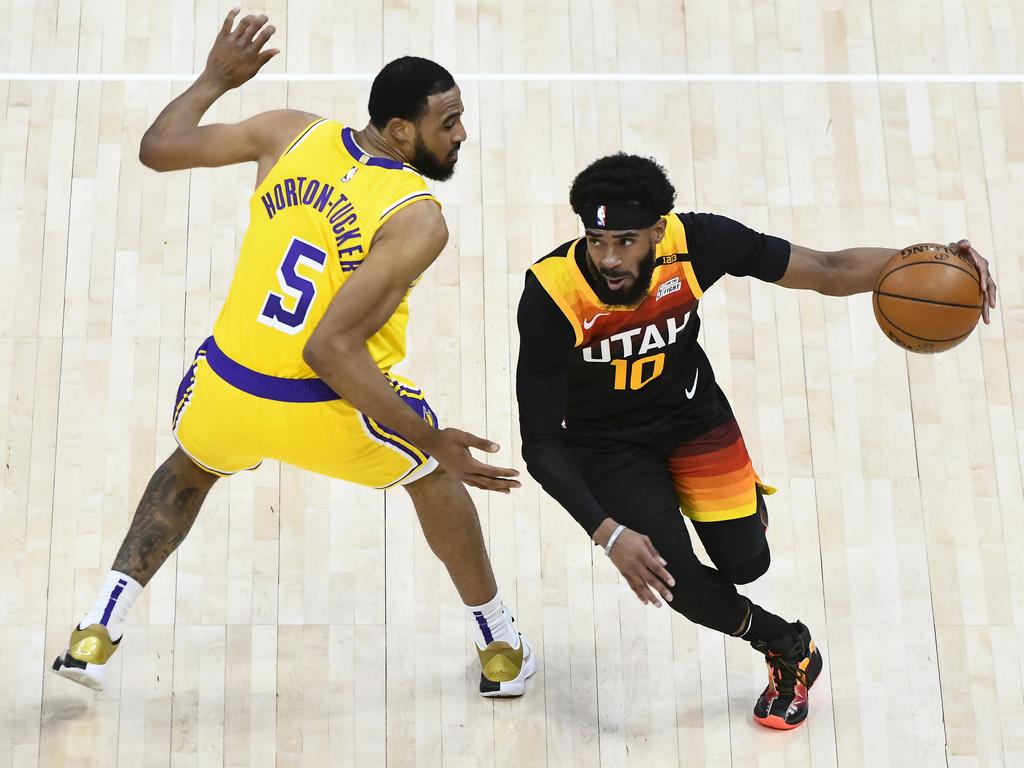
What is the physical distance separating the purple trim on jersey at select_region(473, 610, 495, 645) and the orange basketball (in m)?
1.69

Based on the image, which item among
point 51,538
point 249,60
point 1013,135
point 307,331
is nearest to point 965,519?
point 1013,135

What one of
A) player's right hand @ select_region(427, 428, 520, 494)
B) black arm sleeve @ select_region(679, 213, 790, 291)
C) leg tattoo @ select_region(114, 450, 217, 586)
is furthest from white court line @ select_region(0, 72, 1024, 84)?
player's right hand @ select_region(427, 428, 520, 494)

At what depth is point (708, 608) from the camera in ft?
13.6

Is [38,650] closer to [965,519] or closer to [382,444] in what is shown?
[382,444]

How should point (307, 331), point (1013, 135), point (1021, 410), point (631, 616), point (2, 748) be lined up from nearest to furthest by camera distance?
point (307, 331) → point (2, 748) → point (631, 616) → point (1021, 410) → point (1013, 135)

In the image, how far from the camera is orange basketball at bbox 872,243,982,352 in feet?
13.0

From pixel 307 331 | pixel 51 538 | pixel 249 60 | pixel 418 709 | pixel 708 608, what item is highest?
pixel 249 60

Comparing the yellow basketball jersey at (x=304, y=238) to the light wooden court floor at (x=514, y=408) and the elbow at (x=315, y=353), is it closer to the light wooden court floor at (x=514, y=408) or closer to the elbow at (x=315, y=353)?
the elbow at (x=315, y=353)

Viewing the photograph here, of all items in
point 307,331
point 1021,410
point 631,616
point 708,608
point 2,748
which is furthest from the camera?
point 1021,410

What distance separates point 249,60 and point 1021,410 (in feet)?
11.1

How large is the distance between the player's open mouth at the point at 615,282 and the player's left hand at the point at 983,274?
106cm

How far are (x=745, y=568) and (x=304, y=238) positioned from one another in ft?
5.87

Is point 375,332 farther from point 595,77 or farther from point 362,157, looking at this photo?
point 595,77

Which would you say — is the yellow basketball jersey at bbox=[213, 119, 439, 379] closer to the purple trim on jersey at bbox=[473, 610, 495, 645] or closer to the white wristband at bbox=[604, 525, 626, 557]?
the white wristband at bbox=[604, 525, 626, 557]
